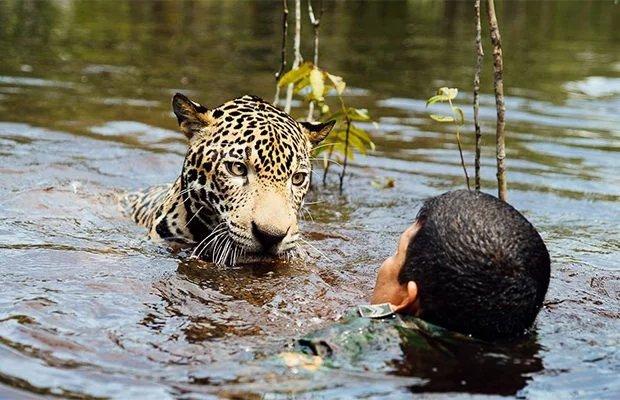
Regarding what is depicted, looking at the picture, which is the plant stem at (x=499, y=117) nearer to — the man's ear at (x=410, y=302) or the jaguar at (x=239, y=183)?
the jaguar at (x=239, y=183)

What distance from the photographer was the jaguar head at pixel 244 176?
20.3 feet

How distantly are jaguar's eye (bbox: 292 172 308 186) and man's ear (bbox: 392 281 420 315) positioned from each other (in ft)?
5.34

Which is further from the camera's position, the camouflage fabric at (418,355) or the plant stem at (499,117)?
the plant stem at (499,117)

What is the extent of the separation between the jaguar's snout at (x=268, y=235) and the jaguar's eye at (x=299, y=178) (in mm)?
660

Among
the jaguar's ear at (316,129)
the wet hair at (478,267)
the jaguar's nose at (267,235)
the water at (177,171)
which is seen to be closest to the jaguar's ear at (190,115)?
the jaguar's ear at (316,129)

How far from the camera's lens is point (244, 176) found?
259 inches

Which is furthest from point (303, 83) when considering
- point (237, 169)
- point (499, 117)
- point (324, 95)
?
point (237, 169)

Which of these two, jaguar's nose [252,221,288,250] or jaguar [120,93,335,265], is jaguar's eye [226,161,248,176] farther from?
jaguar's nose [252,221,288,250]

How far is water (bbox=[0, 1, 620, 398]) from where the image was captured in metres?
4.93

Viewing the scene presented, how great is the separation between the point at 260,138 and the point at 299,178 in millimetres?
373

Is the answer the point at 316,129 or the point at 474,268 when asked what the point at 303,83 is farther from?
the point at 474,268

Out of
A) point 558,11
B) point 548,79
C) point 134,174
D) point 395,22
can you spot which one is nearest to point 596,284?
point 134,174

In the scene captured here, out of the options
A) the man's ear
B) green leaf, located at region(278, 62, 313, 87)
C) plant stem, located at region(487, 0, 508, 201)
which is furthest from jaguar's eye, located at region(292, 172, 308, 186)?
green leaf, located at region(278, 62, 313, 87)

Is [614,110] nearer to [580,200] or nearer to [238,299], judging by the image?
[580,200]
